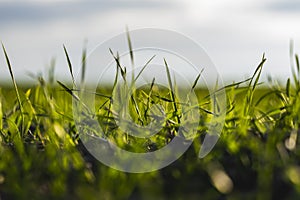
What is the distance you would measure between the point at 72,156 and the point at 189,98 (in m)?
0.64

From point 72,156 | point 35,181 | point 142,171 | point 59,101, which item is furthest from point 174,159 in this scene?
point 59,101

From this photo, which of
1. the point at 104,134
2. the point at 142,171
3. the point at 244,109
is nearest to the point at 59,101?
the point at 104,134

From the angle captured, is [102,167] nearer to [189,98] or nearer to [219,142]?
[219,142]

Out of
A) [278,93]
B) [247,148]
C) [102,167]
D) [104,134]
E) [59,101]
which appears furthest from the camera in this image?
[59,101]

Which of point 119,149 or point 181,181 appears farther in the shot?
point 119,149

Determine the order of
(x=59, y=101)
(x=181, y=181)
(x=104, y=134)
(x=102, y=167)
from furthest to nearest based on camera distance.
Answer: (x=59, y=101)
(x=104, y=134)
(x=102, y=167)
(x=181, y=181)

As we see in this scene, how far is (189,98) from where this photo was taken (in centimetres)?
215

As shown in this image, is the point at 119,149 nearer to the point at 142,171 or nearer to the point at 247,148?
the point at 142,171

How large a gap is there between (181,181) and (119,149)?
0.30 metres

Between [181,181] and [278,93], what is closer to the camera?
[181,181]

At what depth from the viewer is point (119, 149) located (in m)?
1.75

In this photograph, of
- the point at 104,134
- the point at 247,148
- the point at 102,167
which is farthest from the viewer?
the point at 104,134

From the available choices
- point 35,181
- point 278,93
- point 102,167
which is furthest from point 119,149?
point 278,93

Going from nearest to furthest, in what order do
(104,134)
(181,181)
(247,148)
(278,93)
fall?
(181,181), (247,148), (104,134), (278,93)
